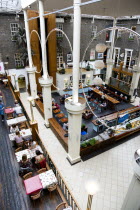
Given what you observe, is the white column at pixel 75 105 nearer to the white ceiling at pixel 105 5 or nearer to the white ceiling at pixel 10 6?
the white ceiling at pixel 105 5

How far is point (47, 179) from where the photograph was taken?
17.8 ft

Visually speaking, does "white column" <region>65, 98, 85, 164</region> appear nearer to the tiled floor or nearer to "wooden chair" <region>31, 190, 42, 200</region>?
the tiled floor

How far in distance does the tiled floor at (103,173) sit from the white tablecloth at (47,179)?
171 cm

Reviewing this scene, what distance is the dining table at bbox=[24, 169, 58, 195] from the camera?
5.10 m

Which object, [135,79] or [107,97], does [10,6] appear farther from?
[135,79]

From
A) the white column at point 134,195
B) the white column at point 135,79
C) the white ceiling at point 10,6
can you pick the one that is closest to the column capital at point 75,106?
the white column at point 134,195

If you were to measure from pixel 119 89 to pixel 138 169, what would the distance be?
1446 cm

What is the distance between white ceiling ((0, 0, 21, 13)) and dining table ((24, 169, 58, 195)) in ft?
45.3

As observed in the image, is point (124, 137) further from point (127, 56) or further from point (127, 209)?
point (127, 56)

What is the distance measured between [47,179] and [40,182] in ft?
0.87

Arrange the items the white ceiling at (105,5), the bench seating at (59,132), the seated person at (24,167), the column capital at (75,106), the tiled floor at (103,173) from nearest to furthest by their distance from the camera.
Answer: the seated person at (24,167)
the column capital at (75,106)
the tiled floor at (103,173)
the white ceiling at (105,5)
the bench seating at (59,132)

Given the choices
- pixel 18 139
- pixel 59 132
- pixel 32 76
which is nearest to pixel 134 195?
pixel 18 139

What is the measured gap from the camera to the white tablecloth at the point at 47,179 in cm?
530

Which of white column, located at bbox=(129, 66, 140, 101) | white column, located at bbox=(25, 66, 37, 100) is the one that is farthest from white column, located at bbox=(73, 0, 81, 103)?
white column, located at bbox=(129, 66, 140, 101)
